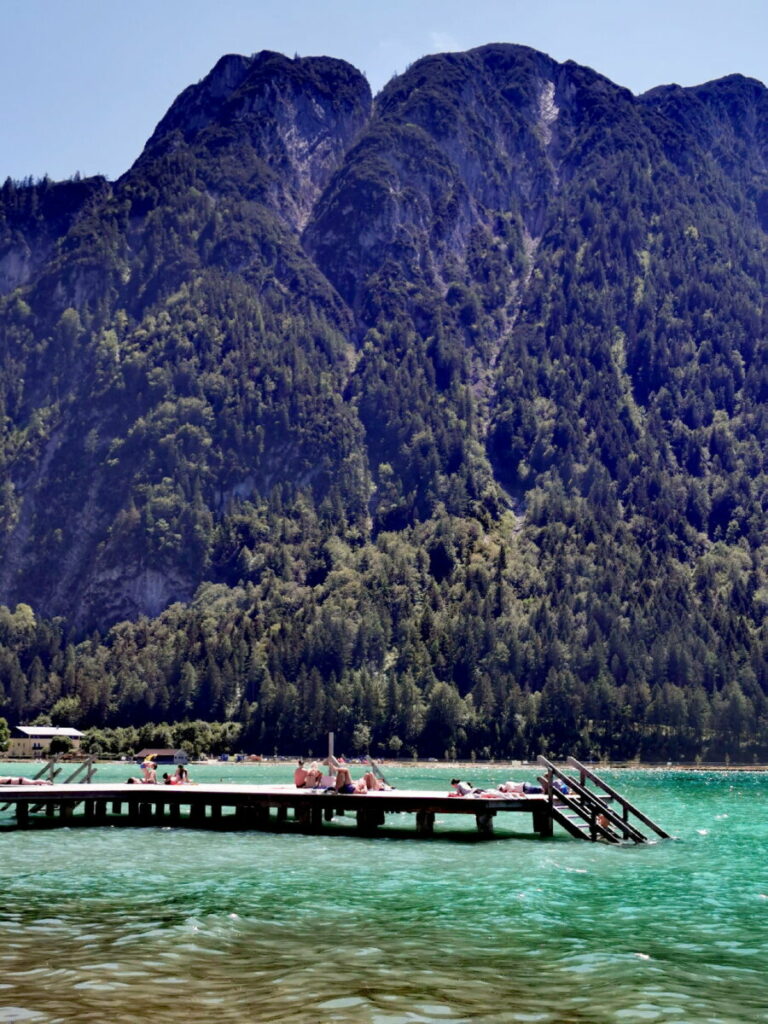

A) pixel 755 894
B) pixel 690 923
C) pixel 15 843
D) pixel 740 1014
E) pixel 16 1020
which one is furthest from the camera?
pixel 15 843

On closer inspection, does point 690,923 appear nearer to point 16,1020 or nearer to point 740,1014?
point 740,1014

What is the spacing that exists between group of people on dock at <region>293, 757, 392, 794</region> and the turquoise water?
28.9 ft

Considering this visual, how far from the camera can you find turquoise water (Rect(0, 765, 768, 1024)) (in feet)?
92.1

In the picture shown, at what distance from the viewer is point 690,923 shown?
39.8 meters

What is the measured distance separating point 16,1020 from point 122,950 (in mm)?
7201

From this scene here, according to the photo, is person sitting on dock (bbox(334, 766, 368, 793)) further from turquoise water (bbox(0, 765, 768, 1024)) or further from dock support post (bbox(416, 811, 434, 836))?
turquoise water (bbox(0, 765, 768, 1024))

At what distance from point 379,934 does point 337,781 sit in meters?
35.8

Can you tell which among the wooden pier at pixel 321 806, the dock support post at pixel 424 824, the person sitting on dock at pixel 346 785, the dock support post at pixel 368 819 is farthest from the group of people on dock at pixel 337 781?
the dock support post at pixel 424 824

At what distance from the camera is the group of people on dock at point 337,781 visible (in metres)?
71.8

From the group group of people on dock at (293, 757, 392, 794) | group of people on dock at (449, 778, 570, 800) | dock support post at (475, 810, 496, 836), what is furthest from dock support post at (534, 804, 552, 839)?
group of people on dock at (293, 757, 392, 794)

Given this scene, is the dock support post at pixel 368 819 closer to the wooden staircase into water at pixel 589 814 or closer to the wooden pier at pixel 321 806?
the wooden pier at pixel 321 806

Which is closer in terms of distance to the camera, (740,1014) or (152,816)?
(740,1014)

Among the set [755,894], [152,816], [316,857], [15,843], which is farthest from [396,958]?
[152,816]

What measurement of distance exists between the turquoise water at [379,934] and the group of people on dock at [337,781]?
28.9 feet
